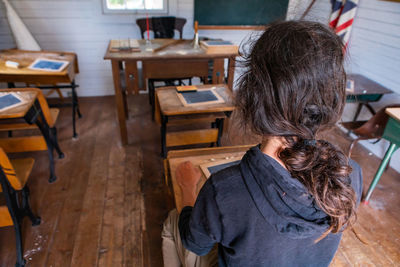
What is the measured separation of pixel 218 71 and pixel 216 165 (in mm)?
1464

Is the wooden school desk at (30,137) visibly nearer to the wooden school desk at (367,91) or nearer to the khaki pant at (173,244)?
the khaki pant at (173,244)

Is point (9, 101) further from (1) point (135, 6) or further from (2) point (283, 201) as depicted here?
(1) point (135, 6)

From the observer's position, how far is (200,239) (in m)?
0.77

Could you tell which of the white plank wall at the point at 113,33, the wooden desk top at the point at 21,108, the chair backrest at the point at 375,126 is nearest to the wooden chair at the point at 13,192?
the wooden desk top at the point at 21,108

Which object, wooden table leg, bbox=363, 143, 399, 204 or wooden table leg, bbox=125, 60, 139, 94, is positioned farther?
wooden table leg, bbox=125, 60, 139, 94

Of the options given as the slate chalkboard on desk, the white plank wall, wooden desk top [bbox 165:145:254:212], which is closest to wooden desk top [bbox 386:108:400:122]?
the white plank wall

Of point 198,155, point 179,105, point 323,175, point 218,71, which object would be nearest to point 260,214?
point 323,175

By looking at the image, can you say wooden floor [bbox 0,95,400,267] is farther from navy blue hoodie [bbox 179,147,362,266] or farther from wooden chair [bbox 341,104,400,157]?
navy blue hoodie [bbox 179,147,362,266]

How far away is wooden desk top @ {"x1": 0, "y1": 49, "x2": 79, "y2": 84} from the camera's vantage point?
2186mm

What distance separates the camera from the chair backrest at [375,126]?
209 centimetres

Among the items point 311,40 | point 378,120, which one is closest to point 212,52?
point 378,120

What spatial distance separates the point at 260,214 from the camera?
0.62m

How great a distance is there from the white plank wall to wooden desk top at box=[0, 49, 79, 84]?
78 cm

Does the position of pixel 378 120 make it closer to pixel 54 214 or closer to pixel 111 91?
pixel 54 214
